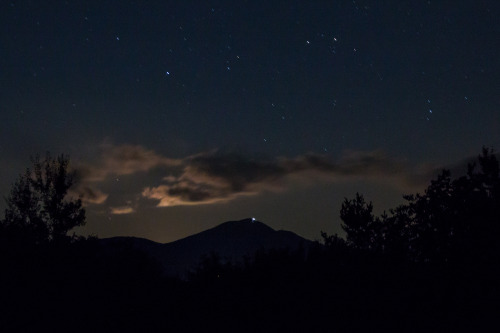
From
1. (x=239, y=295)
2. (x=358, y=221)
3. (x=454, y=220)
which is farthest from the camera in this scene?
(x=358, y=221)

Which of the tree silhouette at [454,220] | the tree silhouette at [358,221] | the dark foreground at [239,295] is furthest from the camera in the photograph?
the tree silhouette at [358,221]

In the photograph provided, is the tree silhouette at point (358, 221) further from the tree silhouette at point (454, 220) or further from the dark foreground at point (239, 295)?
the dark foreground at point (239, 295)

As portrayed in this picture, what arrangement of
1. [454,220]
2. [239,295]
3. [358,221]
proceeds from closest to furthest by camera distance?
1. [239,295]
2. [454,220]
3. [358,221]

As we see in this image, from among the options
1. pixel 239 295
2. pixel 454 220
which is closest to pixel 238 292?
pixel 239 295

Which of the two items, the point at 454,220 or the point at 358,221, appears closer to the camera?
the point at 454,220

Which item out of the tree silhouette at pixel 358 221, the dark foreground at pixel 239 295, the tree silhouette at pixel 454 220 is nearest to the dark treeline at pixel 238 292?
the dark foreground at pixel 239 295

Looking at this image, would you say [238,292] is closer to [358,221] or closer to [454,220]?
[454,220]

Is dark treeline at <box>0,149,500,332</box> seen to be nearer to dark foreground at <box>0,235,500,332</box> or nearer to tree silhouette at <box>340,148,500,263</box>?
dark foreground at <box>0,235,500,332</box>

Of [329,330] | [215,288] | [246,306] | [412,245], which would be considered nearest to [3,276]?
[215,288]

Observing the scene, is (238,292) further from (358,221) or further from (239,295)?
(358,221)

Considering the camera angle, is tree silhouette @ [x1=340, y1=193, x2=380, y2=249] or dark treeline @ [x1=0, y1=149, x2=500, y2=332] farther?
tree silhouette @ [x1=340, y1=193, x2=380, y2=249]

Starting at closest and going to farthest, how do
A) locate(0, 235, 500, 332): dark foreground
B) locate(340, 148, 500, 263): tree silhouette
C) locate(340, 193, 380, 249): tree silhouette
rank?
locate(0, 235, 500, 332): dark foreground, locate(340, 148, 500, 263): tree silhouette, locate(340, 193, 380, 249): tree silhouette

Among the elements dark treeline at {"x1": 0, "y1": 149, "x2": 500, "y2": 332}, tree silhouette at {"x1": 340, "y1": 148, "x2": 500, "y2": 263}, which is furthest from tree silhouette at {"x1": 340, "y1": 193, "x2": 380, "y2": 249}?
dark treeline at {"x1": 0, "y1": 149, "x2": 500, "y2": 332}

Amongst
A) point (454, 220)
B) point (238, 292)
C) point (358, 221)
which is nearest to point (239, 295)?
point (238, 292)
